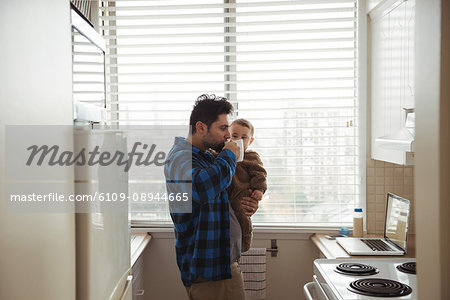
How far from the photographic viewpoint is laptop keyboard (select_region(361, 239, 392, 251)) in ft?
8.06

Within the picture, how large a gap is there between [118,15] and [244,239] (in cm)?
173

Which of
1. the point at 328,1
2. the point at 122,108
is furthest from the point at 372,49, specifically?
the point at 122,108

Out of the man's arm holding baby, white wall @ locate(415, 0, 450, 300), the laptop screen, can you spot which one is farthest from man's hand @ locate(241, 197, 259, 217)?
white wall @ locate(415, 0, 450, 300)

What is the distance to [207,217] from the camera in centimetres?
208

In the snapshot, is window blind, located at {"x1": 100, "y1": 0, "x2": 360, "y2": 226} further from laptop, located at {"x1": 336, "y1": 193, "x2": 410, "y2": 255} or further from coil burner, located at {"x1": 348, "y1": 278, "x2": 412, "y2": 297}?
coil burner, located at {"x1": 348, "y1": 278, "x2": 412, "y2": 297}

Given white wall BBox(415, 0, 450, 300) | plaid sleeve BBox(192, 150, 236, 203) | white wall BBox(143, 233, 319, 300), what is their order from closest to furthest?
white wall BBox(415, 0, 450, 300) → plaid sleeve BBox(192, 150, 236, 203) → white wall BBox(143, 233, 319, 300)

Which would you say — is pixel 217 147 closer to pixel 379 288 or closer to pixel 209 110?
pixel 209 110

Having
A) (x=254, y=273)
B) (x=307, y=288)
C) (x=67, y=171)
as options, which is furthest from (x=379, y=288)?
(x=67, y=171)

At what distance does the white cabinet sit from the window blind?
262 millimetres

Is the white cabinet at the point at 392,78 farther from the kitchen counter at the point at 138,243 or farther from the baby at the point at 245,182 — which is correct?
the kitchen counter at the point at 138,243

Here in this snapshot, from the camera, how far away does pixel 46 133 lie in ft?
3.51

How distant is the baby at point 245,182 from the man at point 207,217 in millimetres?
108

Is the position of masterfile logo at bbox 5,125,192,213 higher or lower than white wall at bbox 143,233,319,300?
higher

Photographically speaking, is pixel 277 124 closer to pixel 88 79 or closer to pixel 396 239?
pixel 396 239
